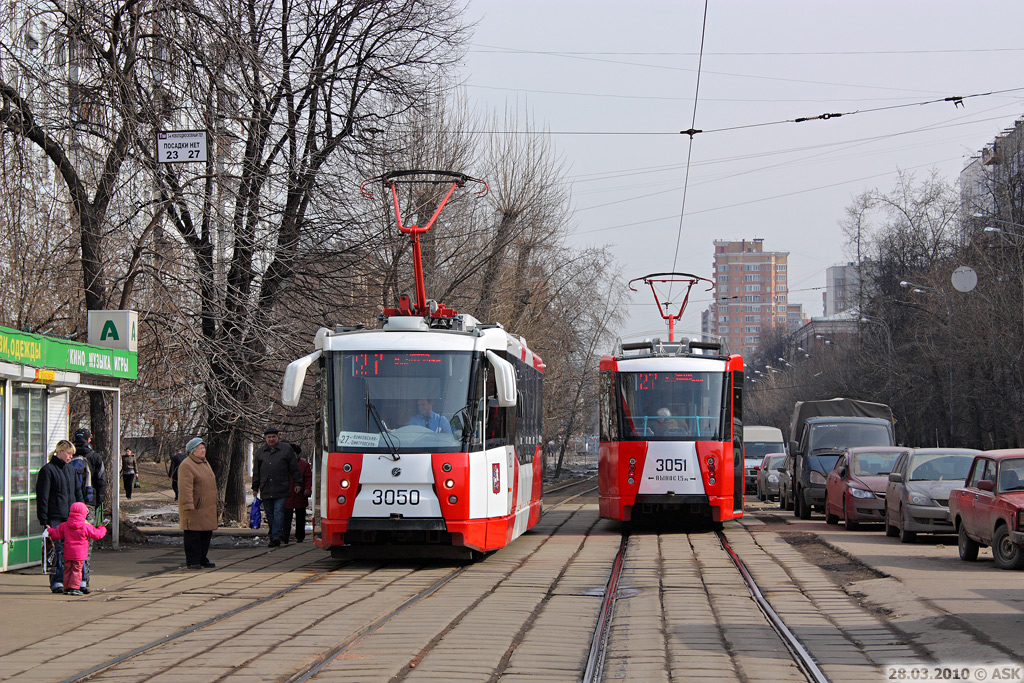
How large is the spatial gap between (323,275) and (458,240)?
7859mm

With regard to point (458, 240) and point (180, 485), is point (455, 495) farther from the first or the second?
point (458, 240)

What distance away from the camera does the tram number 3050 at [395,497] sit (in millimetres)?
13625

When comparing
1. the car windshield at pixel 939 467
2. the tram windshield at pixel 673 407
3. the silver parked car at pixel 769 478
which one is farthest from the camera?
the silver parked car at pixel 769 478

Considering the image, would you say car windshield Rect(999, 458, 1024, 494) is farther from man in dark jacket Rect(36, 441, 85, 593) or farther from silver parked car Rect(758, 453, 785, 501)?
silver parked car Rect(758, 453, 785, 501)

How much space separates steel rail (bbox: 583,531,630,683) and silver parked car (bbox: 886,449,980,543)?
522 centimetres

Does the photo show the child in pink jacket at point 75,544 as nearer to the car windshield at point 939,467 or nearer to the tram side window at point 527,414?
the tram side window at point 527,414

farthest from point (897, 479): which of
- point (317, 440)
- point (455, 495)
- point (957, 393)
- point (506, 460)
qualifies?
point (957, 393)

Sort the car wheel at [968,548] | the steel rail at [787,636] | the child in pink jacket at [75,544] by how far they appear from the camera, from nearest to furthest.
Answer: the steel rail at [787,636] < the child in pink jacket at [75,544] < the car wheel at [968,548]

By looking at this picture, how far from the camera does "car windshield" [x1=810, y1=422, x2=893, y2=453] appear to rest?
2742cm

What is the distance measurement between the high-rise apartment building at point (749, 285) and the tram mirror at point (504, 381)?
6649 inches

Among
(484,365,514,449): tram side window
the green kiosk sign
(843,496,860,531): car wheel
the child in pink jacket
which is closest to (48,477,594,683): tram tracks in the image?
the child in pink jacket

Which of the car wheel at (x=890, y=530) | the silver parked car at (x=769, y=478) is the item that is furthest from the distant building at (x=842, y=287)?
the car wheel at (x=890, y=530)

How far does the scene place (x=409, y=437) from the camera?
13.8m

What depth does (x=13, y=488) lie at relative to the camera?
14000mm
